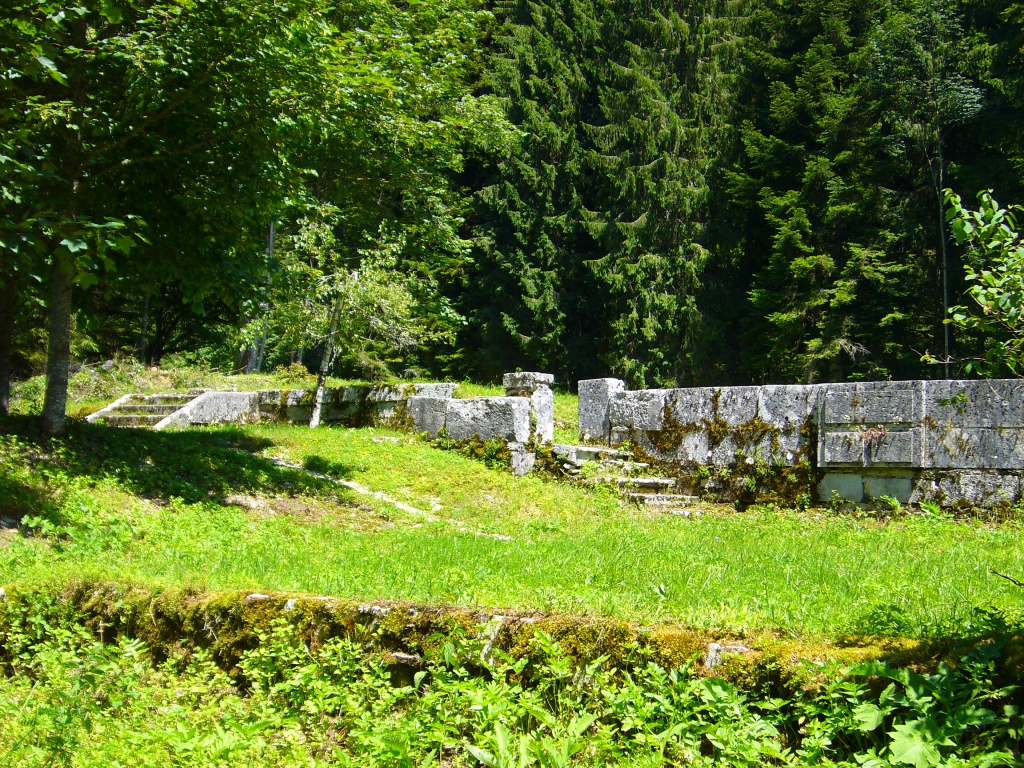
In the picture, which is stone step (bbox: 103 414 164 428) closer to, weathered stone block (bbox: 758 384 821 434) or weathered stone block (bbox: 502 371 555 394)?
weathered stone block (bbox: 502 371 555 394)

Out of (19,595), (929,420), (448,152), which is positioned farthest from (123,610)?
(448,152)

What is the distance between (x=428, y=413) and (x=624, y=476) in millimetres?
3772

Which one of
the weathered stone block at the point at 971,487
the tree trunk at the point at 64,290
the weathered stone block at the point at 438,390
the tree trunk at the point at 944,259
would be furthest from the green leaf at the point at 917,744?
the tree trunk at the point at 944,259

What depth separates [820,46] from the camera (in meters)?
23.3

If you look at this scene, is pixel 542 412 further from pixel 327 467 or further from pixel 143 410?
pixel 143 410

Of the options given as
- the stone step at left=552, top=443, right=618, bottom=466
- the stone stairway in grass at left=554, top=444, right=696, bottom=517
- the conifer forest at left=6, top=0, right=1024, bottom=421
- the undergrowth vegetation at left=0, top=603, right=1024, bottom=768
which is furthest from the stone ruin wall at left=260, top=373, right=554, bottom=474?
the undergrowth vegetation at left=0, top=603, right=1024, bottom=768

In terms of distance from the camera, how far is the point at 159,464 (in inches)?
345

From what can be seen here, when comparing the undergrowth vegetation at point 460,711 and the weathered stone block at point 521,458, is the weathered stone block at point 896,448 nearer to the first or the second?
the weathered stone block at point 521,458

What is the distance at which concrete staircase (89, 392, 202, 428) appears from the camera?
13828 millimetres

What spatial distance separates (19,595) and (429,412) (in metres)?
8.19

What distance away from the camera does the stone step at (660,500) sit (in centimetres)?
971

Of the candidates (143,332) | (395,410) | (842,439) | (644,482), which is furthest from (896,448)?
(143,332)

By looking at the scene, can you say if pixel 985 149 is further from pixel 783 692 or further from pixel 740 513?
pixel 783 692

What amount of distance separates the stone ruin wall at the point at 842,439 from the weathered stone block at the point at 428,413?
294cm
